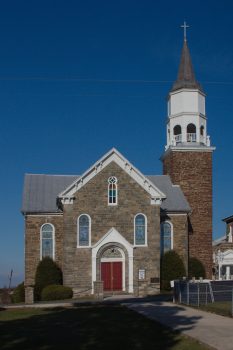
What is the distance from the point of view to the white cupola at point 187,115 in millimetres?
51438

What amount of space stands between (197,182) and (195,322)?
99.9 feet

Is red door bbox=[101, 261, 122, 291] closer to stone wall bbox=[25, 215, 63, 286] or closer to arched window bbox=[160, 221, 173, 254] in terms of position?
stone wall bbox=[25, 215, 63, 286]

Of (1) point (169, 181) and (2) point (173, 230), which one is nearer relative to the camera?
(2) point (173, 230)

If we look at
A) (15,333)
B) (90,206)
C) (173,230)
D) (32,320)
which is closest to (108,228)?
(90,206)

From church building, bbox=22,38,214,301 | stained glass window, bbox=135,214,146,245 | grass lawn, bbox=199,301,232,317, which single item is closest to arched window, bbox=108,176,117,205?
church building, bbox=22,38,214,301

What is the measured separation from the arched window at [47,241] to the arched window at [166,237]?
7677 mm

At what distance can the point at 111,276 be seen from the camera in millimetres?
43594

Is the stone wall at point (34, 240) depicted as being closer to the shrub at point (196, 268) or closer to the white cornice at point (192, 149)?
the shrub at point (196, 268)

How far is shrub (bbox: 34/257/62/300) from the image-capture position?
43438mm

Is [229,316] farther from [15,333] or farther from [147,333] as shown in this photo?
[15,333]

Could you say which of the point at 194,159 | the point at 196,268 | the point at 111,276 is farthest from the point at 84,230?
the point at 194,159

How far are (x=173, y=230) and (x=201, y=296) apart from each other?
60.4 ft

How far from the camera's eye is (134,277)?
43500 millimetres

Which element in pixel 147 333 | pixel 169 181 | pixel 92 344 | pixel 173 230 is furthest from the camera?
pixel 169 181
